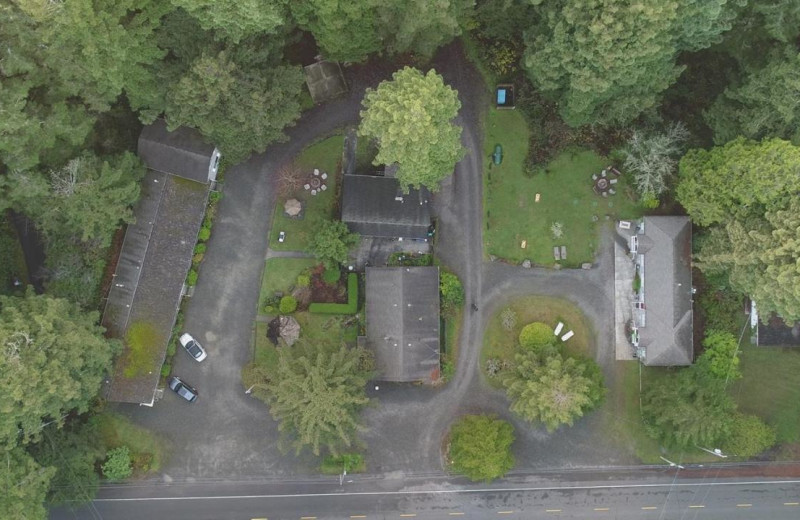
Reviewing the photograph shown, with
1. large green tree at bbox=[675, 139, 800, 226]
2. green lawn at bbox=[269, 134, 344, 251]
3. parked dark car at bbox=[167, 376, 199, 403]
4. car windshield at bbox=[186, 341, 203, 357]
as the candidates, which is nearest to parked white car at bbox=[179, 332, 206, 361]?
car windshield at bbox=[186, 341, 203, 357]

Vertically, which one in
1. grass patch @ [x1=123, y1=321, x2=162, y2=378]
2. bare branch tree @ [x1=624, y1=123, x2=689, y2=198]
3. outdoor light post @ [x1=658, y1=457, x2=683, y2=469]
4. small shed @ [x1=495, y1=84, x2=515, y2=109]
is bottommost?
outdoor light post @ [x1=658, y1=457, x2=683, y2=469]

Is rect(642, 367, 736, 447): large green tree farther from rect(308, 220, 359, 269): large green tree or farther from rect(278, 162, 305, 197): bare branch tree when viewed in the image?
rect(278, 162, 305, 197): bare branch tree

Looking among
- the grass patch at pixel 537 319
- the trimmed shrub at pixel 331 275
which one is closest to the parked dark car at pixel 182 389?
the trimmed shrub at pixel 331 275

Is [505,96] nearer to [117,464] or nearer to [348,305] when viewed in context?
[348,305]

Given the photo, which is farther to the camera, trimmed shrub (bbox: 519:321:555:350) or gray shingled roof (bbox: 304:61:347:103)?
gray shingled roof (bbox: 304:61:347:103)

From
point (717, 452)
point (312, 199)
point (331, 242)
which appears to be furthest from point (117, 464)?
point (717, 452)

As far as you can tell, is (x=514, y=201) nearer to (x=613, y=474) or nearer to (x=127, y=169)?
(x=613, y=474)

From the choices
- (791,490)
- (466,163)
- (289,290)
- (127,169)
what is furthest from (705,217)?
(127,169)

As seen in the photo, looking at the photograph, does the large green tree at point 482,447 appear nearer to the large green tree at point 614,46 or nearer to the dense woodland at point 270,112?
the dense woodland at point 270,112
